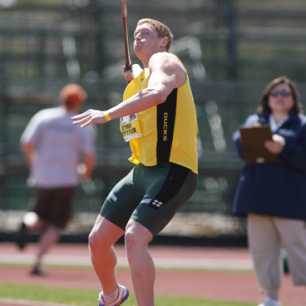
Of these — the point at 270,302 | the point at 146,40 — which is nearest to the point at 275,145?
the point at 270,302

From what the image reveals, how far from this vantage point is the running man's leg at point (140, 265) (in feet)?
25.1

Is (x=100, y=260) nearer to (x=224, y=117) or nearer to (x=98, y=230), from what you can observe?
(x=98, y=230)

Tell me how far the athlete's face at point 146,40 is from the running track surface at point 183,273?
2.67 metres

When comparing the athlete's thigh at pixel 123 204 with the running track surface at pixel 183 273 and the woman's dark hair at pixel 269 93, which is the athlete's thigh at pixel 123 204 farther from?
the woman's dark hair at pixel 269 93

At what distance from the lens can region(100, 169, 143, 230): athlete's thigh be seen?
26.4 feet

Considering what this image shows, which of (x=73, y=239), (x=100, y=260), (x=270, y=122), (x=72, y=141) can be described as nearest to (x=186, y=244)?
(x=73, y=239)

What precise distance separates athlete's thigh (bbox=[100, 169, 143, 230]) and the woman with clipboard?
100 inches

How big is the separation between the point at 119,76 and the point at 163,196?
12.9m

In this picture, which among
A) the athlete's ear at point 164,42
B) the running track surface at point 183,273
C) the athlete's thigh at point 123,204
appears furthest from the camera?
the running track surface at point 183,273

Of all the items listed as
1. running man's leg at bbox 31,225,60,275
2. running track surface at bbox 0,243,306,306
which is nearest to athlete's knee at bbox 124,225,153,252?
running track surface at bbox 0,243,306,306

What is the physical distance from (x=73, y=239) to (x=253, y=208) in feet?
27.9

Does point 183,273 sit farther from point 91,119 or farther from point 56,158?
point 91,119

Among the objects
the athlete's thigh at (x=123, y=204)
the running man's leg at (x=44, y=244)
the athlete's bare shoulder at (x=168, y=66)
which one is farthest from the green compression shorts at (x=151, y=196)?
the running man's leg at (x=44, y=244)

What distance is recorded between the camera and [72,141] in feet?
48.2
